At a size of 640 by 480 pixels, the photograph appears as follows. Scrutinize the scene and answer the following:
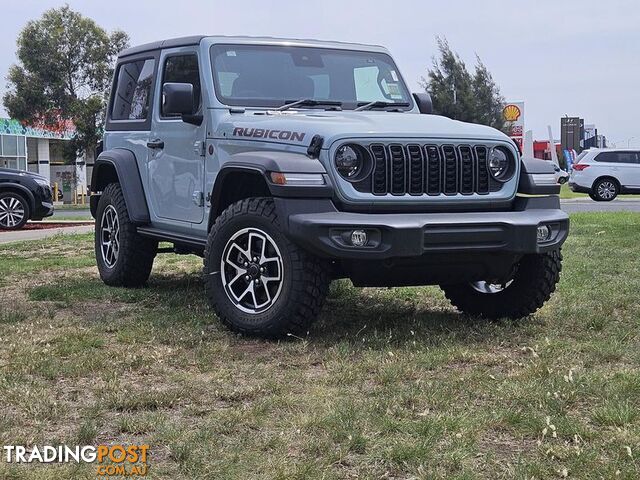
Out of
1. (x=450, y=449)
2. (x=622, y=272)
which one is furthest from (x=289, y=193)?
(x=622, y=272)

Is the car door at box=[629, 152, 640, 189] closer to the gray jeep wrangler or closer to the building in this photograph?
the building

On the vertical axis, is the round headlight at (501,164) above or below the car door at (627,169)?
above

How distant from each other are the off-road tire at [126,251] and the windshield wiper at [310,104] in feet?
6.54

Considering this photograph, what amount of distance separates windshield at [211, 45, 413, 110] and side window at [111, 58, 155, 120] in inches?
44.9

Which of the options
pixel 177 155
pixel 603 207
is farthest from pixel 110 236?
pixel 603 207

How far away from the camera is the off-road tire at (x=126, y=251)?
7.93 meters

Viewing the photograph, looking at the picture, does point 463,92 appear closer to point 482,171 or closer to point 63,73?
point 63,73

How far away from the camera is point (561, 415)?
3.91 metres

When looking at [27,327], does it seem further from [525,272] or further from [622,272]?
[622,272]

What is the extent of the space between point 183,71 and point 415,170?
235 cm

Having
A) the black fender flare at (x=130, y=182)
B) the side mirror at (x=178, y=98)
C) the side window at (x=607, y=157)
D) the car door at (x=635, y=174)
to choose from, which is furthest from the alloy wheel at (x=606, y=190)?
the side mirror at (x=178, y=98)

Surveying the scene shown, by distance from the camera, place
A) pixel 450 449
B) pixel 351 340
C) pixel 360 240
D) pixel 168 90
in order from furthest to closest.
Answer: pixel 168 90, pixel 351 340, pixel 360 240, pixel 450 449

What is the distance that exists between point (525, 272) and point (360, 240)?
152 centimetres

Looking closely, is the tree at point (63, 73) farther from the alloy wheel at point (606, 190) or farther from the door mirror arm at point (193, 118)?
the door mirror arm at point (193, 118)
